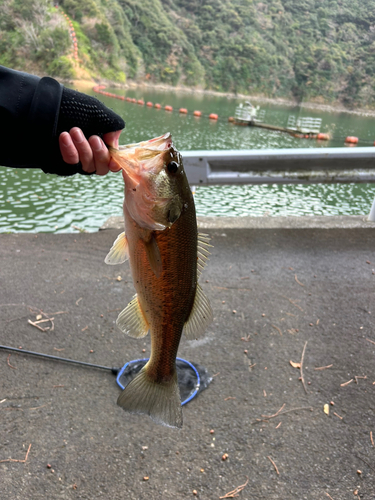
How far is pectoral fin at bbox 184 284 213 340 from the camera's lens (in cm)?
196

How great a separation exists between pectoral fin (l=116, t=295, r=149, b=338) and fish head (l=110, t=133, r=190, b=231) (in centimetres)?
50

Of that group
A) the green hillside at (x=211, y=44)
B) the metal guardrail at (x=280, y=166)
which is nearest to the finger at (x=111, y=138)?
the metal guardrail at (x=280, y=166)

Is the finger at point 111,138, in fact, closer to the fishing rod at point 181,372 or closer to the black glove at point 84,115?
the black glove at point 84,115

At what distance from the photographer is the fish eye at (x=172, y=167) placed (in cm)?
168

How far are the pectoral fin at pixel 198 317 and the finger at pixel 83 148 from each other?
0.88m

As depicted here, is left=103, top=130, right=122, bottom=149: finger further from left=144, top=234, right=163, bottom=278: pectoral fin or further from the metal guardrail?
the metal guardrail

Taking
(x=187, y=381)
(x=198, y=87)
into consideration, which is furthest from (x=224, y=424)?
(x=198, y=87)

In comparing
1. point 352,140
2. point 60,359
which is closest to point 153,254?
point 60,359

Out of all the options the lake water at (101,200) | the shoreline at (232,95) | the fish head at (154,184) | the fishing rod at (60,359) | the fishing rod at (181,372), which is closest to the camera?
the fish head at (154,184)

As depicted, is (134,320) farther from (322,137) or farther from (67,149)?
(322,137)

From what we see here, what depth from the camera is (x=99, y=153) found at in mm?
1864

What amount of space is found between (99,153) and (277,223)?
4753 mm

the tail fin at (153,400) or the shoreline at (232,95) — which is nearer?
the tail fin at (153,400)

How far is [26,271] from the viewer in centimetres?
448
